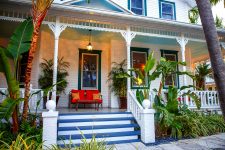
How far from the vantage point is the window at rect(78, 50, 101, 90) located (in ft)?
34.6

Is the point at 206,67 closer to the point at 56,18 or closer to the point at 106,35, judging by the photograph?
the point at 106,35

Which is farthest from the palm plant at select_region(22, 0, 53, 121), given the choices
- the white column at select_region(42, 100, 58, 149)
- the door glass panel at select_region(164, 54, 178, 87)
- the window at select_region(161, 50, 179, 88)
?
the door glass panel at select_region(164, 54, 178, 87)

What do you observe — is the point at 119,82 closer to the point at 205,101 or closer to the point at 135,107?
the point at 135,107

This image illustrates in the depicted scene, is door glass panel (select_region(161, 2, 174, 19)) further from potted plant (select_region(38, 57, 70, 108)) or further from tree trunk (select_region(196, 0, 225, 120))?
tree trunk (select_region(196, 0, 225, 120))

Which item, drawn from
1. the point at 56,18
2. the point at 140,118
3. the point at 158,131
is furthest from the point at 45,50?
the point at 158,131

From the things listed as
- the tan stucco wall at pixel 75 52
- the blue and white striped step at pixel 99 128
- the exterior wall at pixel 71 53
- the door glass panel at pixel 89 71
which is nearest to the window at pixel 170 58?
the tan stucco wall at pixel 75 52

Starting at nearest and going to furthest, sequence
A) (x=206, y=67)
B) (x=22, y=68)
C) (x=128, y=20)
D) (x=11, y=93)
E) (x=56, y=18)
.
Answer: (x=11, y=93) < (x=56, y=18) < (x=128, y=20) < (x=22, y=68) < (x=206, y=67)

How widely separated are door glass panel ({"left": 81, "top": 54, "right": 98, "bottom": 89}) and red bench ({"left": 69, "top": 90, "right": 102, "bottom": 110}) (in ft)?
2.39

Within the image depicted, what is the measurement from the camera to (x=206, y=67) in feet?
42.3

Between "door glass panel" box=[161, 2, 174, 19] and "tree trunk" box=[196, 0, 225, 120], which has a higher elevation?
"door glass panel" box=[161, 2, 174, 19]

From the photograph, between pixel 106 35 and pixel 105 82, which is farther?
pixel 105 82

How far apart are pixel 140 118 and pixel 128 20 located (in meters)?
4.11

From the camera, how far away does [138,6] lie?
12.1 m

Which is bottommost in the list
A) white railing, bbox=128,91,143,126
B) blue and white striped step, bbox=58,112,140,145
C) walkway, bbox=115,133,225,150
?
walkway, bbox=115,133,225,150
